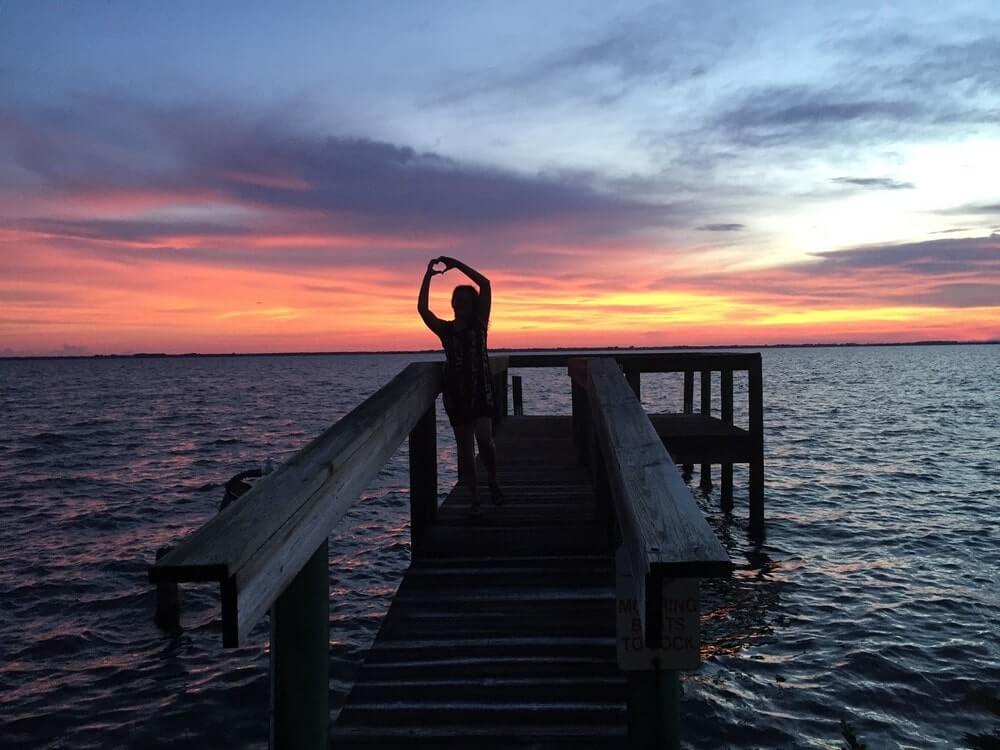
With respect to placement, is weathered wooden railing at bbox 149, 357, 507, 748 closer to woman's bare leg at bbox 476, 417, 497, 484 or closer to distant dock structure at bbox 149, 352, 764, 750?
distant dock structure at bbox 149, 352, 764, 750

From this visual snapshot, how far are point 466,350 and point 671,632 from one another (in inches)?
130

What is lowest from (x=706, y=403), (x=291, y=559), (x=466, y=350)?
(x=706, y=403)

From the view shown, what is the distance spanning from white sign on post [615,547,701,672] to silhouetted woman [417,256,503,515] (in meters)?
3.06

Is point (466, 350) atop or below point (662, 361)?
atop

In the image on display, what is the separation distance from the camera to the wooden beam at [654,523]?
198 cm

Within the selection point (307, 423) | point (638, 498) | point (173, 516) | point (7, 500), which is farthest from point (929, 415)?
point (638, 498)

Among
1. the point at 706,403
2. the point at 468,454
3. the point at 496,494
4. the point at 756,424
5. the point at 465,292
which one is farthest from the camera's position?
the point at 706,403

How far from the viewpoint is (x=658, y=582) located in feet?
6.59

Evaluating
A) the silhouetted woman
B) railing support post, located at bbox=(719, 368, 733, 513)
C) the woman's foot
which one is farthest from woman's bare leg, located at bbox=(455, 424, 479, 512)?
railing support post, located at bbox=(719, 368, 733, 513)

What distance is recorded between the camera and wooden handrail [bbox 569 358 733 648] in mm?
1979

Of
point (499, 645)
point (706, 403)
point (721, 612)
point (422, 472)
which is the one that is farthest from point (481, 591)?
point (706, 403)

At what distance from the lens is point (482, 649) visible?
4.11m

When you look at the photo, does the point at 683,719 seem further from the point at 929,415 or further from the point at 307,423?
the point at 929,415

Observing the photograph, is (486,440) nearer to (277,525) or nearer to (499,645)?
(499,645)
